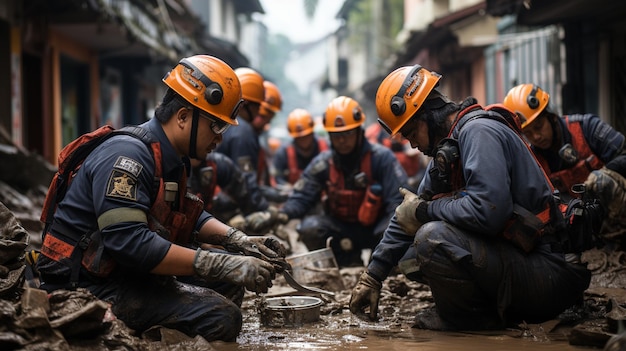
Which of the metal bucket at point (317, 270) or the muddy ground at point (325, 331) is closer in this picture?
the muddy ground at point (325, 331)

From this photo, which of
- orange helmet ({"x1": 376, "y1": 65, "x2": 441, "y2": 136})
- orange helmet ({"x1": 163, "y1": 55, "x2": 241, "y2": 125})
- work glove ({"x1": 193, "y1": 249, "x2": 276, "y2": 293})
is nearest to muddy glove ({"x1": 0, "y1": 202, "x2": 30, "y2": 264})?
work glove ({"x1": 193, "y1": 249, "x2": 276, "y2": 293})

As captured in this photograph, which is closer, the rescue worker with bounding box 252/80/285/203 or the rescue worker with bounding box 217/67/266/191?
the rescue worker with bounding box 217/67/266/191

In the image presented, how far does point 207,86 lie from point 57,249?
3.86ft

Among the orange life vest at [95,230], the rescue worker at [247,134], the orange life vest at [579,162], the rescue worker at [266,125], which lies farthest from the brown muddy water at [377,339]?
the rescue worker at [266,125]

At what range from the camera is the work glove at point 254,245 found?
176 inches

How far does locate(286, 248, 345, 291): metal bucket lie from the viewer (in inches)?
226

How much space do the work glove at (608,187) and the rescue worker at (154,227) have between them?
2.73 metres

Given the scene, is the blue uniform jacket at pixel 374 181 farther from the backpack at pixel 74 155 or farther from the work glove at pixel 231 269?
the backpack at pixel 74 155

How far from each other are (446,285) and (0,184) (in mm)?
5792

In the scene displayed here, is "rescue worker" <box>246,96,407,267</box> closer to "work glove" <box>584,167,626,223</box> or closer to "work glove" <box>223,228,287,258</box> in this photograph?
"work glove" <box>584,167,626,223</box>

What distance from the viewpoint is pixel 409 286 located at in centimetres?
588

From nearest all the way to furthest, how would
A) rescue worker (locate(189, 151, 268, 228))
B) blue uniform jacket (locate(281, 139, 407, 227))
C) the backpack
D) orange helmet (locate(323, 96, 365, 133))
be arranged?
the backpack < rescue worker (locate(189, 151, 268, 228)) < blue uniform jacket (locate(281, 139, 407, 227)) < orange helmet (locate(323, 96, 365, 133))

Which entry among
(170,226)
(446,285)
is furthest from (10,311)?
(446,285)

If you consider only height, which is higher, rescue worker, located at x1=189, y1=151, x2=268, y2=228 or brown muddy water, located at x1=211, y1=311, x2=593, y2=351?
rescue worker, located at x1=189, y1=151, x2=268, y2=228
